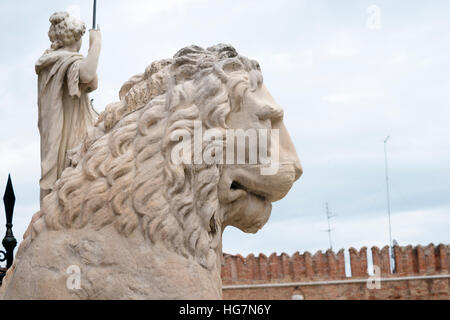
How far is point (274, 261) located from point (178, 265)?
17.4 meters

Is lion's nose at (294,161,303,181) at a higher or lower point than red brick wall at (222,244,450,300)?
lower

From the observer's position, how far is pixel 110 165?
2.50 meters

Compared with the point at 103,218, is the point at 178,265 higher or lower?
lower

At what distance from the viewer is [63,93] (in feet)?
15.2

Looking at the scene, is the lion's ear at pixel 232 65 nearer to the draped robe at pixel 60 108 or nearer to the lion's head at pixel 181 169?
the lion's head at pixel 181 169

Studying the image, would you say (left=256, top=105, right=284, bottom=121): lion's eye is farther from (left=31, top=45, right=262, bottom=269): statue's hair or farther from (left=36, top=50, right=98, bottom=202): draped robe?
(left=36, top=50, right=98, bottom=202): draped robe

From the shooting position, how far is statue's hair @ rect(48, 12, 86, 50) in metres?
4.67

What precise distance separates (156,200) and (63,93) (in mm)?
2446

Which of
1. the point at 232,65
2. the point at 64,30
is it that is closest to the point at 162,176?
the point at 232,65

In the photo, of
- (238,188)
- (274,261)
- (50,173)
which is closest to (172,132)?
(238,188)

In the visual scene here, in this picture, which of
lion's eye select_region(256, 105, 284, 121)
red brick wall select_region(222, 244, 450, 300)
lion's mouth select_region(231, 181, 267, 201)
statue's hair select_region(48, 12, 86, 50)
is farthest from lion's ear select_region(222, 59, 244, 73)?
red brick wall select_region(222, 244, 450, 300)

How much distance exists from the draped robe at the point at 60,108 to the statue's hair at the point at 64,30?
9 centimetres

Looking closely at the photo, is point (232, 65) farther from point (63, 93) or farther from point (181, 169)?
point (63, 93)
